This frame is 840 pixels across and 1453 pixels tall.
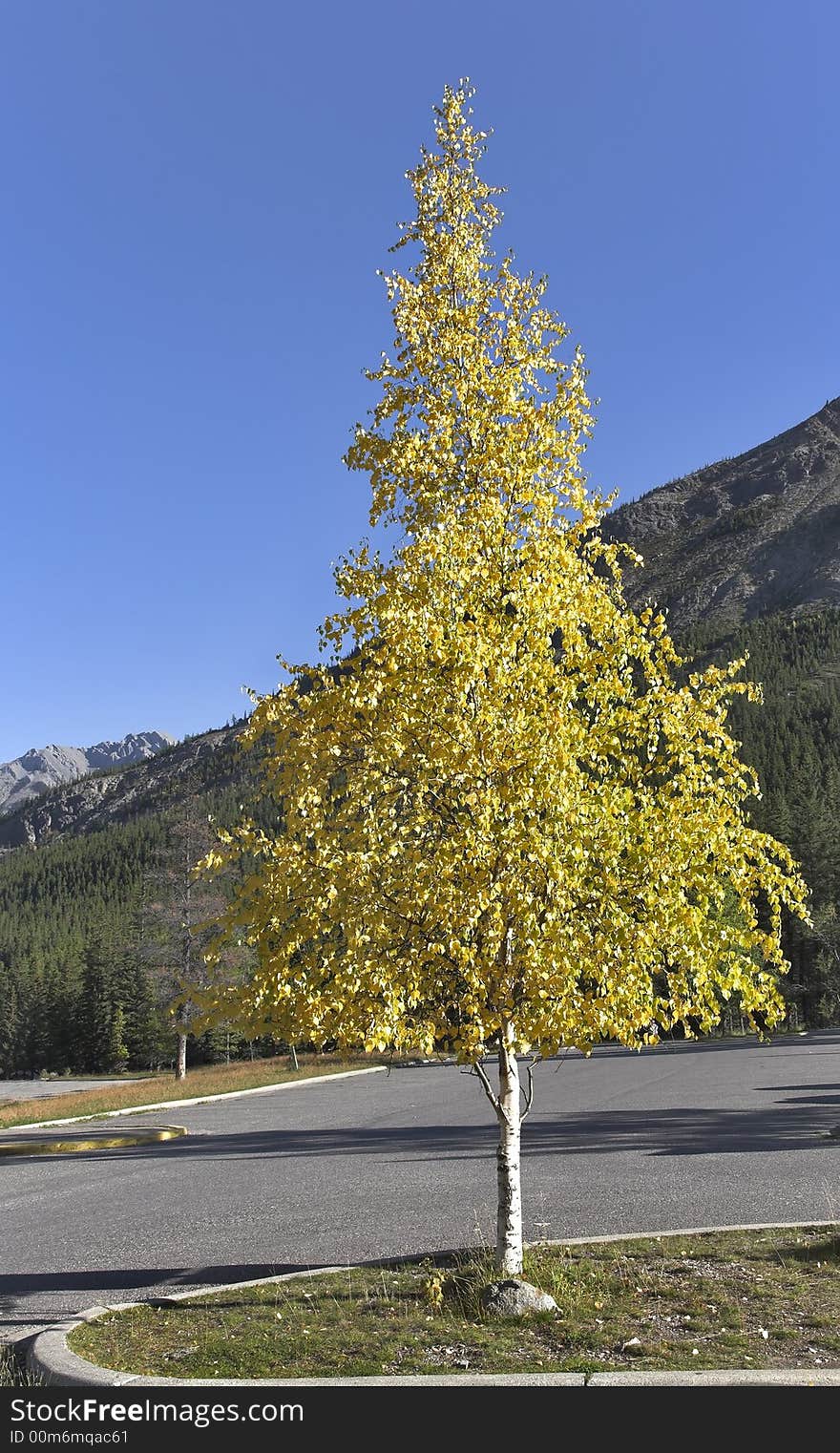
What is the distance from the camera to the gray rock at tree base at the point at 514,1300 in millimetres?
6012

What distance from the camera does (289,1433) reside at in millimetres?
4348

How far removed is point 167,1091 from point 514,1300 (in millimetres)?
25114

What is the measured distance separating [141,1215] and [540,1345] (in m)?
6.86

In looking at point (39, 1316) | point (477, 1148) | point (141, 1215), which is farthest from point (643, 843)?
point (477, 1148)

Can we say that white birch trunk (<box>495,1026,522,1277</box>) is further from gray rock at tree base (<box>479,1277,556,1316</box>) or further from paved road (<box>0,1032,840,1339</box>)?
paved road (<box>0,1032,840,1339</box>)

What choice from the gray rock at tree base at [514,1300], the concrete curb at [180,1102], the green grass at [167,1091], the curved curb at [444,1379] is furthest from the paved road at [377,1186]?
the green grass at [167,1091]

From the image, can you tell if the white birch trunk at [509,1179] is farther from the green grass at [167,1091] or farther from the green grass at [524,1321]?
the green grass at [167,1091]

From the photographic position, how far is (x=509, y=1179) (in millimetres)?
6523

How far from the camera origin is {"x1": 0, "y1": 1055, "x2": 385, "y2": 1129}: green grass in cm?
2352

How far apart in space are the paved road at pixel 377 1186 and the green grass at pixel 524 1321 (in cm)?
124

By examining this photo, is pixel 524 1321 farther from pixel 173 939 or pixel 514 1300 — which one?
pixel 173 939

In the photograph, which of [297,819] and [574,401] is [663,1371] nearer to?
[297,819]

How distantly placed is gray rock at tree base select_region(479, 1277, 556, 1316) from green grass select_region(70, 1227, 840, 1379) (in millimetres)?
87

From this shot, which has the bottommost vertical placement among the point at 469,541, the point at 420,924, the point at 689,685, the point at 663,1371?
the point at 663,1371
